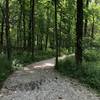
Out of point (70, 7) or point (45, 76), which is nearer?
point (45, 76)

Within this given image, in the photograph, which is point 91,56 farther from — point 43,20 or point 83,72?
point 43,20

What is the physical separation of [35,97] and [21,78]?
3825 mm

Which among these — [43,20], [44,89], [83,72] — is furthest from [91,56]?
[43,20]

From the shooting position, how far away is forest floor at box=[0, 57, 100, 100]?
992 cm

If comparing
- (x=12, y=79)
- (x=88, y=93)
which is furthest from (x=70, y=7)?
(x=88, y=93)

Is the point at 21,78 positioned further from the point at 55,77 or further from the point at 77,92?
the point at 77,92

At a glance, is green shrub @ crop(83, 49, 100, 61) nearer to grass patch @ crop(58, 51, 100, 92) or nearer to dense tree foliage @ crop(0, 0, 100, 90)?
dense tree foliage @ crop(0, 0, 100, 90)

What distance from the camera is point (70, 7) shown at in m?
21.0

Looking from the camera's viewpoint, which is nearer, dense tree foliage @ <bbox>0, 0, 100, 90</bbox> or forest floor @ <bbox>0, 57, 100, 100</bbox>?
forest floor @ <bbox>0, 57, 100, 100</bbox>

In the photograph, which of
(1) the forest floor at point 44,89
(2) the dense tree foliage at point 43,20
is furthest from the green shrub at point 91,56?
(1) the forest floor at point 44,89

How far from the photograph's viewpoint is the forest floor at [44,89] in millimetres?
9917

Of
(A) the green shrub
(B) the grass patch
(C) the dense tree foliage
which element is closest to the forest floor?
(B) the grass patch

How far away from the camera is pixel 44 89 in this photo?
11.0 meters

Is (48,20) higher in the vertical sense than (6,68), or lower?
higher
